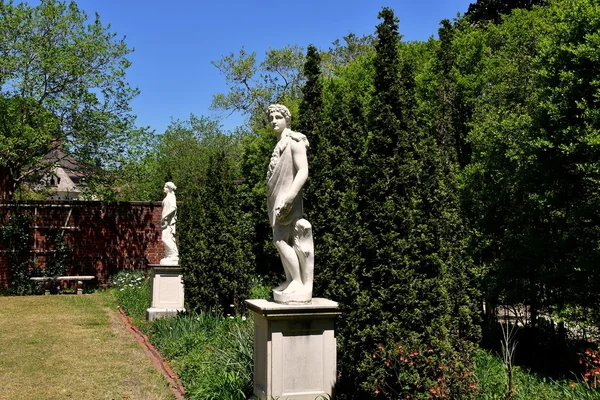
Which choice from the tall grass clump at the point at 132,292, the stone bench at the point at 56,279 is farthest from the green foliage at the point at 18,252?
the tall grass clump at the point at 132,292

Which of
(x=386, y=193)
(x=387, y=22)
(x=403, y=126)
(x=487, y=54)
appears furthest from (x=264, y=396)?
(x=487, y=54)

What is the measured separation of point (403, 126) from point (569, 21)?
4.71 metres

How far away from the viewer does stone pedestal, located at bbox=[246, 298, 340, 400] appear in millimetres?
5199

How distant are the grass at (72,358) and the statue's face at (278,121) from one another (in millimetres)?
3428

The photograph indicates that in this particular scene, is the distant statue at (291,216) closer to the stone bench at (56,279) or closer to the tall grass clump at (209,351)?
the tall grass clump at (209,351)

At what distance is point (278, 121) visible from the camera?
5.83 metres

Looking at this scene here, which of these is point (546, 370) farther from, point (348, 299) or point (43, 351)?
point (43, 351)

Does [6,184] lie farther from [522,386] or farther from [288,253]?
[522,386]

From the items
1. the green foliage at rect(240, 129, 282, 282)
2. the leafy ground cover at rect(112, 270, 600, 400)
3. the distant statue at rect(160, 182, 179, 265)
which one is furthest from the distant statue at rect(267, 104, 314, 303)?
the green foliage at rect(240, 129, 282, 282)

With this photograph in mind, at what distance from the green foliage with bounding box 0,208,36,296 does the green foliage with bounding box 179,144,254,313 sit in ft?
27.6

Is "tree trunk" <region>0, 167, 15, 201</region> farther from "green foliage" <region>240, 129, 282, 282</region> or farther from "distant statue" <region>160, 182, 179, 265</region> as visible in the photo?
"distant statue" <region>160, 182, 179, 265</region>

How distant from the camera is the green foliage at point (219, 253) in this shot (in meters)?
11.0

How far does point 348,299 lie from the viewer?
6312 mm

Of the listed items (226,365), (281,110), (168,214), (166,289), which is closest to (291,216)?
(281,110)
